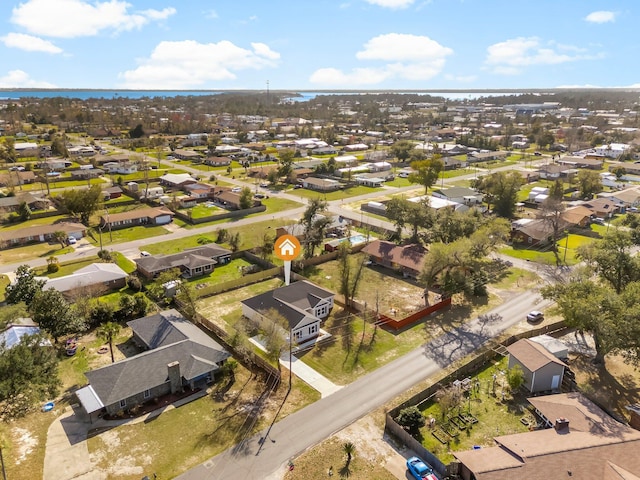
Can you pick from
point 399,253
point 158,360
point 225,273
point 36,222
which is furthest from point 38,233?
point 399,253

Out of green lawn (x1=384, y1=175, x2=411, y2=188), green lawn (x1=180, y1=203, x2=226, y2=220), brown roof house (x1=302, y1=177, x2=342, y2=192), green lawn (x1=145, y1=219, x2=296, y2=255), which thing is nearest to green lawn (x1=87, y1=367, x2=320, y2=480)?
green lawn (x1=145, y1=219, x2=296, y2=255)

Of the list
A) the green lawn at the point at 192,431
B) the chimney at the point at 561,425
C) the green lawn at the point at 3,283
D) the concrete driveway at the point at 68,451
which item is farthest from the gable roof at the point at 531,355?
the green lawn at the point at 3,283

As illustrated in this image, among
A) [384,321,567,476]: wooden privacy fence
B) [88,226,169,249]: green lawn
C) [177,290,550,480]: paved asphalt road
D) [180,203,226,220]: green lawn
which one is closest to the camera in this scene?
[177,290,550,480]: paved asphalt road

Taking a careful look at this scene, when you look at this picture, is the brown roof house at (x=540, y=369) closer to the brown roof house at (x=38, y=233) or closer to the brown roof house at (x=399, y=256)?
the brown roof house at (x=399, y=256)

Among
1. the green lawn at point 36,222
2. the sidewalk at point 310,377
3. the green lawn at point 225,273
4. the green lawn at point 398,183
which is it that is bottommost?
the sidewalk at point 310,377

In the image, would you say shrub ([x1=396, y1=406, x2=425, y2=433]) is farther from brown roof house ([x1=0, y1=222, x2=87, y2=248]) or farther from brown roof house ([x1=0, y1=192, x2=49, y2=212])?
brown roof house ([x1=0, y1=192, x2=49, y2=212])

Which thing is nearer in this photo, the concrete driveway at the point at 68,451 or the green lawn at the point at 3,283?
the concrete driveway at the point at 68,451

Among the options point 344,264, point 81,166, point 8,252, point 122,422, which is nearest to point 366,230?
point 344,264
